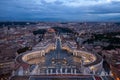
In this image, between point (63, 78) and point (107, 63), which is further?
point (107, 63)

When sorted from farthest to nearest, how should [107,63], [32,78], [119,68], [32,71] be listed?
[107,63] → [119,68] → [32,71] → [32,78]

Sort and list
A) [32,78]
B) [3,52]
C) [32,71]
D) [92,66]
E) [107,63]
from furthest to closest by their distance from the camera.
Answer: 1. [3,52]
2. [107,63]
3. [92,66]
4. [32,71]
5. [32,78]

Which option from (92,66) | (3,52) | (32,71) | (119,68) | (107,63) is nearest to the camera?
(32,71)

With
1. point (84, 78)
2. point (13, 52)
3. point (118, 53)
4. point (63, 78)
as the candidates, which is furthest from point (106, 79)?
point (13, 52)

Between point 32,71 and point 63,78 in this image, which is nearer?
point 63,78

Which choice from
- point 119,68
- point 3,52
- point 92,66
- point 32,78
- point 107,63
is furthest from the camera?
point 3,52

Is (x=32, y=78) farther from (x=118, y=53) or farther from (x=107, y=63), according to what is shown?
(x=118, y=53)

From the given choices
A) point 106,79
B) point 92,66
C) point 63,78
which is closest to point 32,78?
point 63,78

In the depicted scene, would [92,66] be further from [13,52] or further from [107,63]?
[13,52]

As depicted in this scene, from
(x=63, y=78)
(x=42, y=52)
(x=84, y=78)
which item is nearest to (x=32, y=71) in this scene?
(x=63, y=78)
